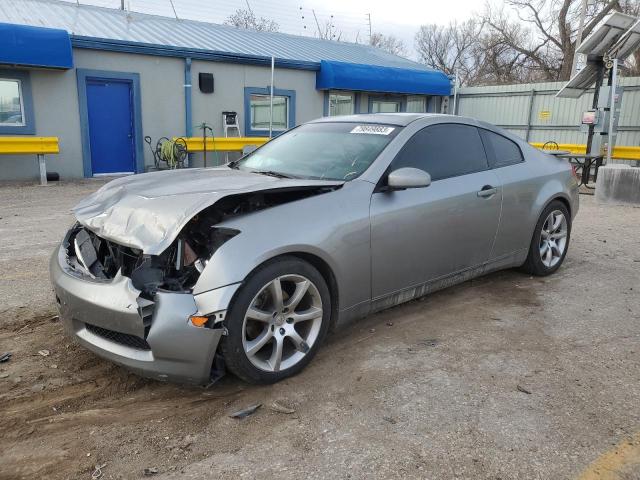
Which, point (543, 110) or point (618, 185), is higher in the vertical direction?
point (543, 110)

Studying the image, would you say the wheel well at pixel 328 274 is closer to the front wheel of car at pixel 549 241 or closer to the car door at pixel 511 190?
the car door at pixel 511 190

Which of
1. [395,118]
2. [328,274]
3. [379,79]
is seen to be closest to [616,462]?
[328,274]

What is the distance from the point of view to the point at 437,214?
3.93 metres

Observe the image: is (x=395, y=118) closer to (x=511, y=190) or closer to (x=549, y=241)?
(x=511, y=190)

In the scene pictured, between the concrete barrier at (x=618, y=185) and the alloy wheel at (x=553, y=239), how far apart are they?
6046 millimetres

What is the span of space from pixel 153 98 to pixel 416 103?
9444mm

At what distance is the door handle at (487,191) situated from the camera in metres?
4.31

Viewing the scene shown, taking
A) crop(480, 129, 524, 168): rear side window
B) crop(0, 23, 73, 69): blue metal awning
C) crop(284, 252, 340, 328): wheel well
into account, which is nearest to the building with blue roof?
crop(0, 23, 73, 69): blue metal awning

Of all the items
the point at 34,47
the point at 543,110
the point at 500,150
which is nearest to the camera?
the point at 500,150

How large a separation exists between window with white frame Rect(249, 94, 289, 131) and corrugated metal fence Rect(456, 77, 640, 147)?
7.44 meters

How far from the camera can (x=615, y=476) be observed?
2.39m

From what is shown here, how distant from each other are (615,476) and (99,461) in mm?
2345

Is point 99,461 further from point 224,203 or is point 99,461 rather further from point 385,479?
point 224,203

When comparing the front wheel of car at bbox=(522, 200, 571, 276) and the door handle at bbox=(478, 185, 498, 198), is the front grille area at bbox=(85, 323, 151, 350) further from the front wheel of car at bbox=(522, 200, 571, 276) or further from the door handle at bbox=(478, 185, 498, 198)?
the front wheel of car at bbox=(522, 200, 571, 276)
